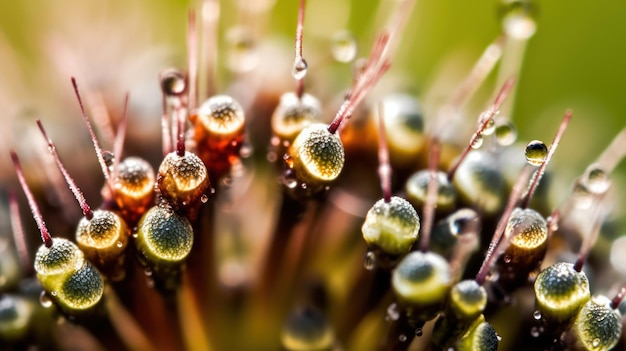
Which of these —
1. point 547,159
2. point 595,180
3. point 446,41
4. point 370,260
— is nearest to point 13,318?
point 370,260

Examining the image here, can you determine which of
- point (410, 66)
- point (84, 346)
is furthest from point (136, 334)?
point (410, 66)

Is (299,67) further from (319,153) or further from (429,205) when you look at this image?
(429,205)

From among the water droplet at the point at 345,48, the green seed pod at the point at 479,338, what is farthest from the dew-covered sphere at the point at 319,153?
the water droplet at the point at 345,48

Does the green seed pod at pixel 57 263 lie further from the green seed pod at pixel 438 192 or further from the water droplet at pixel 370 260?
the green seed pod at pixel 438 192

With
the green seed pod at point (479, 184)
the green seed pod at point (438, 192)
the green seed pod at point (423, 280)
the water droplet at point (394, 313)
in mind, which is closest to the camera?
the green seed pod at point (423, 280)

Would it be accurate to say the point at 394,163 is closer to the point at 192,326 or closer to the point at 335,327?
the point at 335,327

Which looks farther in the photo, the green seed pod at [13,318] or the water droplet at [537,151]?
the green seed pod at [13,318]
